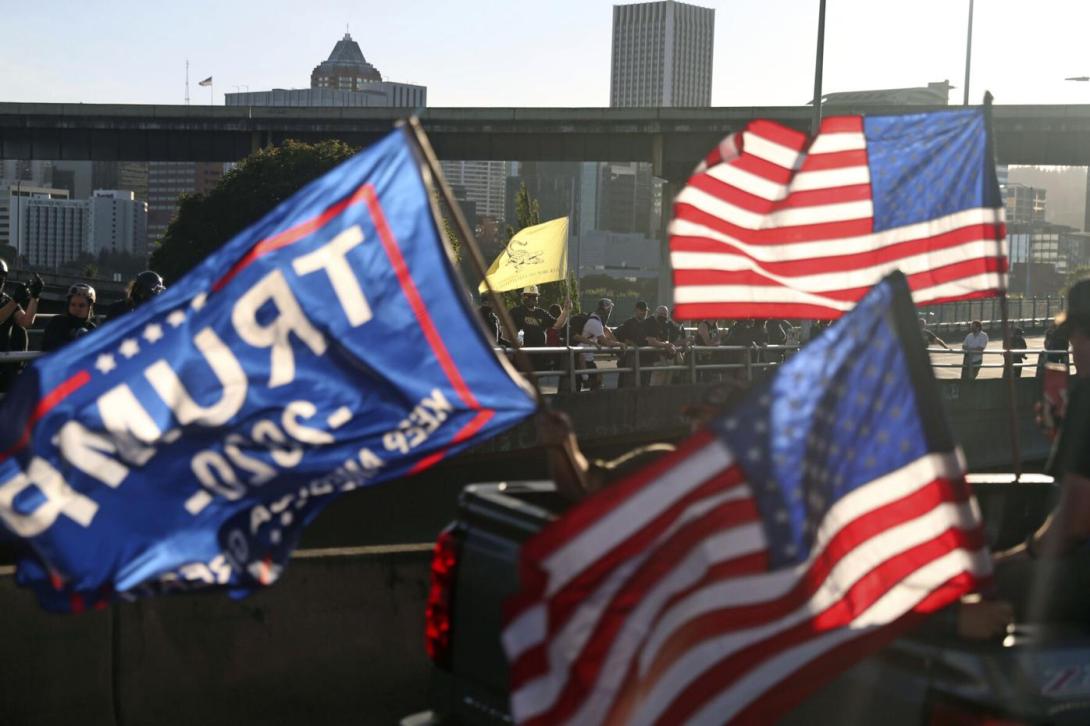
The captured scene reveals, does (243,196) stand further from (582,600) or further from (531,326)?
(582,600)

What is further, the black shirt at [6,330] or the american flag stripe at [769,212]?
the black shirt at [6,330]

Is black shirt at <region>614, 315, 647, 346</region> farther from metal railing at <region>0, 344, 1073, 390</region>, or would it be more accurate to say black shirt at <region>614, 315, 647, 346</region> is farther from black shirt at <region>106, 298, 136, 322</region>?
black shirt at <region>106, 298, 136, 322</region>

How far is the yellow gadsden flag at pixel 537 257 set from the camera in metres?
25.7

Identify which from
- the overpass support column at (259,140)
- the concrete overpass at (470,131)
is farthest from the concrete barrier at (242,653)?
the overpass support column at (259,140)

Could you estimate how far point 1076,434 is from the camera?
5.32m

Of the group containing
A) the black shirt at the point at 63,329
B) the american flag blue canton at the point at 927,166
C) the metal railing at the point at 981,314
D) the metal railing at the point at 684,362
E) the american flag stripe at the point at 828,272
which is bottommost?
the metal railing at the point at 981,314

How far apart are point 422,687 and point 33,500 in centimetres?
315

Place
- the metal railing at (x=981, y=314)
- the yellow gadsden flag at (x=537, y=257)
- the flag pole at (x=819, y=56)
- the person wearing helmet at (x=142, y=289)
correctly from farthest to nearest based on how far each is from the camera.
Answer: the metal railing at (x=981, y=314) → the flag pole at (x=819, y=56) → the yellow gadsden flag at (x=537, y=257) → the person wearing helmet at (x=142, y=289)

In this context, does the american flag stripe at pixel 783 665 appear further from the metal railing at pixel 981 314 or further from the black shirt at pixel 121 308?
the metal railing at pixel 981 314

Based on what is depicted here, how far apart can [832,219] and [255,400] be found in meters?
3.66

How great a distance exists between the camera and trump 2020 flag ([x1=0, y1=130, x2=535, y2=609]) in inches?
204

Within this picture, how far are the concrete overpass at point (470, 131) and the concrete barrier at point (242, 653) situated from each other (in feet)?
224

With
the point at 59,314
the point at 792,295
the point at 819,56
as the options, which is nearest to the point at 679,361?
the point at 819,56

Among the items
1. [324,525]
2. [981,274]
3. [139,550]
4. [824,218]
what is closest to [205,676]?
[139,550]
